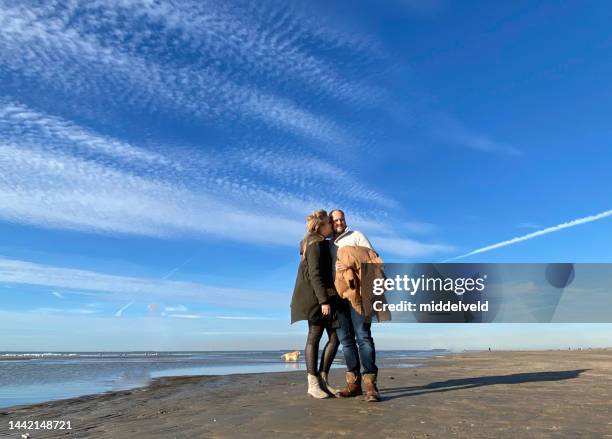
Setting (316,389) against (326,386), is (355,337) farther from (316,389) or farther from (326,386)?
(316,389)

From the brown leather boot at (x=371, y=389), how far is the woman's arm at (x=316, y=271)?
3.49 ft

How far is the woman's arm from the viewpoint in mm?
6105

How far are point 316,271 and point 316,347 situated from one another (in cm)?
103

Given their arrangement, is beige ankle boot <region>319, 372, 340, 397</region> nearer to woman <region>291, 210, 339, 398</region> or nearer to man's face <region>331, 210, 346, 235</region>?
woman <region>291, 210, 339, 398</region>

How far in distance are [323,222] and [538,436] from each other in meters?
3.55

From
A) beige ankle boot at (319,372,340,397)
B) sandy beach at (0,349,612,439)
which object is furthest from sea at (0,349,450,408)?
beige ankle boot at (319,372,340,397)

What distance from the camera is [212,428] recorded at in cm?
436

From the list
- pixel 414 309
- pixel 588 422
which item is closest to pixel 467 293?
pixel 414 309

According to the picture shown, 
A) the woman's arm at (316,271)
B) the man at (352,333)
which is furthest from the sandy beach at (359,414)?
the woman's arm at (316,271)

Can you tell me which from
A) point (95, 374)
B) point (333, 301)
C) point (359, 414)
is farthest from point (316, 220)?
point (95, 374)

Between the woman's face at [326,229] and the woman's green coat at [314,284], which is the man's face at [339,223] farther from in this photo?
the woman's green coat at [314,284]

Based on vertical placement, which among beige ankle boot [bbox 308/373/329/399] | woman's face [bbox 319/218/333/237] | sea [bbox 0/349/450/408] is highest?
woman's face [bbox 319/218/333/237]

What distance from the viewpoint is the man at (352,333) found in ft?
20.1

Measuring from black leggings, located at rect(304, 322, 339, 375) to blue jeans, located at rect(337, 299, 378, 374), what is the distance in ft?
0.71
